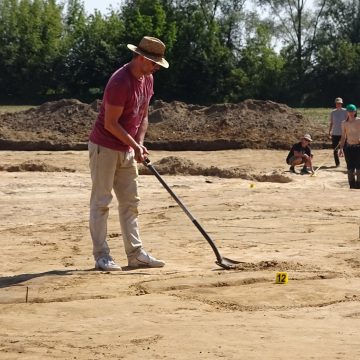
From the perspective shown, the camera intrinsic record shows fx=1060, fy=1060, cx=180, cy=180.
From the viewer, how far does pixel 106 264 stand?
9742mm

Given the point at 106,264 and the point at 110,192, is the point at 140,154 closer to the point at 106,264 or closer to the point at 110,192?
the point at 110,192

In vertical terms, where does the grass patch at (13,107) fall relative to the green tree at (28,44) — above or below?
below

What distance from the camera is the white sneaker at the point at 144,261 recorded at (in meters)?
9.95

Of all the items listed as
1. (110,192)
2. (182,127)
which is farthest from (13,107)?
(110,192)

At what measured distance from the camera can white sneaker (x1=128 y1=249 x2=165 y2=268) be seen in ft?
32.7

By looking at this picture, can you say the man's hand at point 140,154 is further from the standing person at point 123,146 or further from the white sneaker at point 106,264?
the white sneaker at point 106,264

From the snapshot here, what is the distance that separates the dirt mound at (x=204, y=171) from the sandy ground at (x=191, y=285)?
4395mm

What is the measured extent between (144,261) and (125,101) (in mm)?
1534

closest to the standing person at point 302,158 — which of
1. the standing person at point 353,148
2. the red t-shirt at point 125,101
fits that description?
the standing person at point 353,148

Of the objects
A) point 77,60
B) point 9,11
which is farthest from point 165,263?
point 9,11

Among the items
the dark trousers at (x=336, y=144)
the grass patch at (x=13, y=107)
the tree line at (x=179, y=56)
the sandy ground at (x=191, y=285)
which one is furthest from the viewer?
the tree line at (x=179, y=56)

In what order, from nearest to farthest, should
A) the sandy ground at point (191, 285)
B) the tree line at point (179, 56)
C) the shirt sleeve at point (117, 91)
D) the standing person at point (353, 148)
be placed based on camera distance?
the sandy ground at point (191, 285), the shirt sleeve at point (117, 91), the standing person at point (353, 148), the tree line at point (179, 56)

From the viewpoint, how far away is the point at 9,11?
193 ft

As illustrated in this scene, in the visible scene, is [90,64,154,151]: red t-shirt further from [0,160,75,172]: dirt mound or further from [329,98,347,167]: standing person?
[329,98,347,167]: standing person
